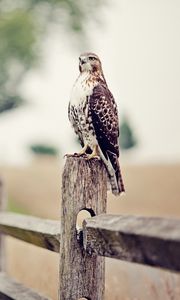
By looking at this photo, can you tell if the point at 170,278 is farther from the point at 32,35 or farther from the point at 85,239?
Answer: the point at 32,35

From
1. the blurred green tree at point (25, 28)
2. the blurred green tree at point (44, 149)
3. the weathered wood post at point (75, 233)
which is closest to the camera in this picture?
the weathered wood post at point (75, 233)

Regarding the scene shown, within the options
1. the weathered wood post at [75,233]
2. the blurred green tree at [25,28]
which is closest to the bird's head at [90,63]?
the weathered wood post at [75,233]

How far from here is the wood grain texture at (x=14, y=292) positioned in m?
3.30

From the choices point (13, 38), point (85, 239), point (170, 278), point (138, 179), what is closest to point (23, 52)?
point (13, 38)

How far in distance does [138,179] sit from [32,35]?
893 centimetres

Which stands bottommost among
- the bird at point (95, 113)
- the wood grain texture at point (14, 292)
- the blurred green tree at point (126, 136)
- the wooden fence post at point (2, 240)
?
the wood grain texture at point (14, 292)

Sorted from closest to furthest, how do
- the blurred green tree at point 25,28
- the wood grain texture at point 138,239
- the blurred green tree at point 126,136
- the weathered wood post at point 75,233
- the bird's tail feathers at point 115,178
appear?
the wood grain texture at point 138,239
the weathered wood post at point 75,233
the bird's tail feathers at point 115,178
the blurred green tree at point 25,28
the blurred green tree at point 126,136

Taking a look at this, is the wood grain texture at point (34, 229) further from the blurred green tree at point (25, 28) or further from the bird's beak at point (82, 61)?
the blurred green tree at point (25, 28)

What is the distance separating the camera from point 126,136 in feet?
197

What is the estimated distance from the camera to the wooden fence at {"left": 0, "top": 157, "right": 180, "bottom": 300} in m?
1.91

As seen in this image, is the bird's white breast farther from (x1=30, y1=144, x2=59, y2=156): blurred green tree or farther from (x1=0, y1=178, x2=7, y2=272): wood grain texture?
(x1=30, y1=144, x2=59, y2=156): blurred green tree

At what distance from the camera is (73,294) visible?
104 inches

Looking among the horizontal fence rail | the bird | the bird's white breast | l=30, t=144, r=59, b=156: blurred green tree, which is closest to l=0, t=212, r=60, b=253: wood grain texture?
the bird

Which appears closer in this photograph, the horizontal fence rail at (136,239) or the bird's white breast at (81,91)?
the horizontal fence rail at (136,239)
